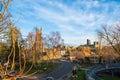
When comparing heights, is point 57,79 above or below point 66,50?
below

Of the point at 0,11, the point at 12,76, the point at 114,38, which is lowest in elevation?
the point at 12,76

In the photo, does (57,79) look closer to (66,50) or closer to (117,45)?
(117,45)

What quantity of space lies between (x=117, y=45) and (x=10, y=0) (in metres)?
49.7

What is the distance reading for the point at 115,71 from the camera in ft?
162

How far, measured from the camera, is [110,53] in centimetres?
6044

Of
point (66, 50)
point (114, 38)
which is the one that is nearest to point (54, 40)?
point (114, 38)

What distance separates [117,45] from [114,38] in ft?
6.83

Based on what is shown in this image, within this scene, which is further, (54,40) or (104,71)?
(54,40)

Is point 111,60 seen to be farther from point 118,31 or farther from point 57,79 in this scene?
point 57,79

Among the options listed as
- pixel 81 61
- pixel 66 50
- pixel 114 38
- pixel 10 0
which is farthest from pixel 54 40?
pixel 10 0

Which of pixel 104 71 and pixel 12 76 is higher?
pixel 12 76

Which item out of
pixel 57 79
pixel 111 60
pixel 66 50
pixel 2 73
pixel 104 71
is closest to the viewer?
pixel 2 73

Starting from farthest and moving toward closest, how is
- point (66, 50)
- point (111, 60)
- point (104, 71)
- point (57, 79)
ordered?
point (66, 50) < point (111, 60) < point (104, 71) < point (57, 79)

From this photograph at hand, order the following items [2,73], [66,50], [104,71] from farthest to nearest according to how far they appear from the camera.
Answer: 1. [66,50]
2. [104,71]
3. [2,73]
